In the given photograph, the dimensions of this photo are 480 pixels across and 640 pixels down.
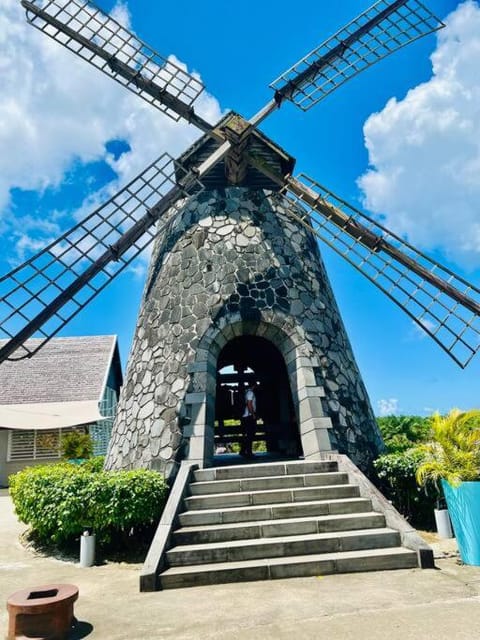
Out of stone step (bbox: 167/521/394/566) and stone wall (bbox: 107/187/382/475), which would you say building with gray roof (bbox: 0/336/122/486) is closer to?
stone wall (bbox: 107/187/382/475)

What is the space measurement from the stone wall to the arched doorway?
2334 mm

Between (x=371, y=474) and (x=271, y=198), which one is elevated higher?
(x=271, y=198)

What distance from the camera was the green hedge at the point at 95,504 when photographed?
22.5 ft

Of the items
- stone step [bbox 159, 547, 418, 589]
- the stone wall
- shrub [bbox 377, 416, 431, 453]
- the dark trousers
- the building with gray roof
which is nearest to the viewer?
stone step [bbox 159, 547, 418, 589]

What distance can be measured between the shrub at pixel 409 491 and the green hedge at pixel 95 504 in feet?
14.2

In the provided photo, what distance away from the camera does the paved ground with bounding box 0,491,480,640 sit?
381 cm

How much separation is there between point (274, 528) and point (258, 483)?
1045mm

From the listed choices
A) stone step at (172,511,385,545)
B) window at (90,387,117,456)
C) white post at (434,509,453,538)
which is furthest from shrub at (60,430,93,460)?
white post at (434,509,453,538)

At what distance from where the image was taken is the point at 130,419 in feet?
30.4

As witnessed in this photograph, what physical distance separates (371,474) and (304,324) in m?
3.37

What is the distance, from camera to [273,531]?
6.05m

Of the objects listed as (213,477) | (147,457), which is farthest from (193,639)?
(147,457)

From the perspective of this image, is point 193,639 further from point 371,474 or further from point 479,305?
point 479,305

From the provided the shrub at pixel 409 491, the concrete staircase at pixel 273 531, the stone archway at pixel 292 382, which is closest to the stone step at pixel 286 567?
the concrete staircase at pixel 273 531
